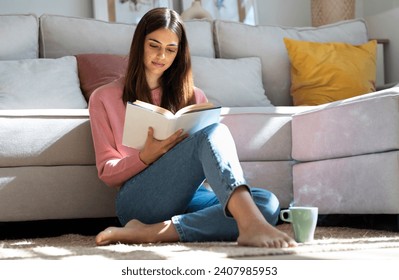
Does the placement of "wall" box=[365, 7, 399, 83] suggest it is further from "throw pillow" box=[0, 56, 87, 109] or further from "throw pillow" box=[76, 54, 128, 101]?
"throw pillow" box=[0, 56, 87, 109]

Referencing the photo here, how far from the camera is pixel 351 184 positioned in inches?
95.7

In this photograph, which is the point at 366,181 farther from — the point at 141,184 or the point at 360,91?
the point at 360,91

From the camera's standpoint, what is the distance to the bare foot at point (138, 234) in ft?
6.42

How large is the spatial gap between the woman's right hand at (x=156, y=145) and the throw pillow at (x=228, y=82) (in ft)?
3.38

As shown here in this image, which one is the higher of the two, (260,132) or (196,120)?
(196,120)

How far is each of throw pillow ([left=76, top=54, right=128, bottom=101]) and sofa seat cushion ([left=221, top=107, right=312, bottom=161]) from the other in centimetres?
51

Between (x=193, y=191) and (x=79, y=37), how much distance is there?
130 centimetres

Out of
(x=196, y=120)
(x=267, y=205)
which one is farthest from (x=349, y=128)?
(x=196, y=120)

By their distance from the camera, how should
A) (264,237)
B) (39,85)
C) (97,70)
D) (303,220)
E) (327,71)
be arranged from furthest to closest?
(327,71), (97,70), (39,85), (303,220), (264,237)

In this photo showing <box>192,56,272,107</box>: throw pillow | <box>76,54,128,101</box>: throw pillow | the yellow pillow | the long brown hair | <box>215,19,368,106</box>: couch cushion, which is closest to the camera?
the long brown hair

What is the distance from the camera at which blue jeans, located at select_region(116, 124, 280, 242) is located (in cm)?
186

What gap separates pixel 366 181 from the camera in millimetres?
2369

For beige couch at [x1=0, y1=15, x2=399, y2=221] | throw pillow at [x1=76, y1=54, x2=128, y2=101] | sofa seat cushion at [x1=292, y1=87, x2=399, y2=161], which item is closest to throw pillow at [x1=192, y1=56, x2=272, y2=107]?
beige couch at [x1=0, y1=15, x2=399, y2=221]

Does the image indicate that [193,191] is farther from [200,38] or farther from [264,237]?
[200,38]
